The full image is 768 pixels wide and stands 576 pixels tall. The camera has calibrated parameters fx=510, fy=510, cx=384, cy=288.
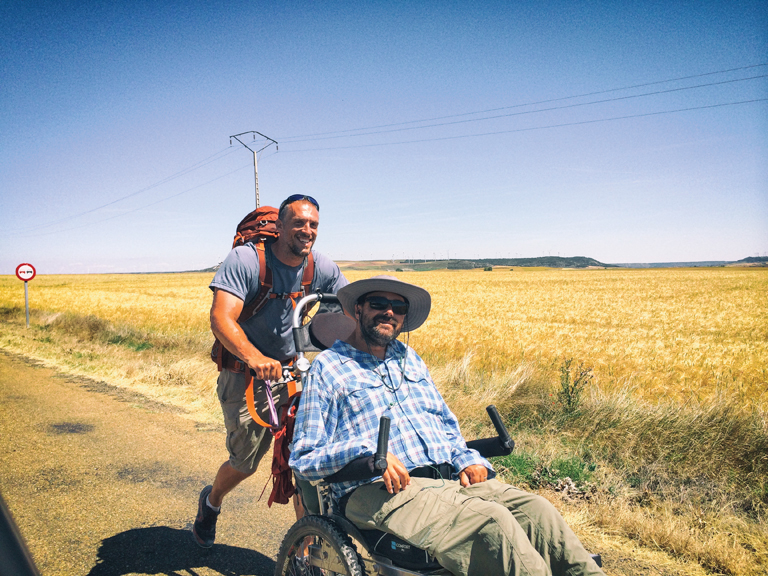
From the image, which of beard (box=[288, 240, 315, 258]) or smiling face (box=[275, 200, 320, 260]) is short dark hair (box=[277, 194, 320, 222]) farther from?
beard (box=[288, 240, 315, 258])

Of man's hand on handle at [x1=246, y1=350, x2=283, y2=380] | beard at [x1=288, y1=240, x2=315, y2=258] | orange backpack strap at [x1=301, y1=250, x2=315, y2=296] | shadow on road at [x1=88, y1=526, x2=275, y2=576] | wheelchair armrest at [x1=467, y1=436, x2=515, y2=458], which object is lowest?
shadow on road at [x1=88, y1=526, x2=275, y2=576]

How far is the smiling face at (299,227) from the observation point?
279 centimetres

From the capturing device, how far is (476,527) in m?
1.89

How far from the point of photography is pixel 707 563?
2867mm

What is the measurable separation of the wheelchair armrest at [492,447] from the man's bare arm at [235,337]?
1.04 meters

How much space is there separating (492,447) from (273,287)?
4.84 ft

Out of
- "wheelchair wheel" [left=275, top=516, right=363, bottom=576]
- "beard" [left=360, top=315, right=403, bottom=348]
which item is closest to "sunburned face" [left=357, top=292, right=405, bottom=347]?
"beard" [left=360, top=315, right=403, bottom=348]

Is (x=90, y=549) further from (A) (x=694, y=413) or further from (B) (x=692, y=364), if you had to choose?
(B) (x=692, y=364)

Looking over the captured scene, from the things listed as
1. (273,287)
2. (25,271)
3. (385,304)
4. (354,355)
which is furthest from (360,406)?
(25,271)

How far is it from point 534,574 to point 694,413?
3.61m

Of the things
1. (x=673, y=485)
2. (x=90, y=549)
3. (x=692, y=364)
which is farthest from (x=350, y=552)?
(x=692, y=364)

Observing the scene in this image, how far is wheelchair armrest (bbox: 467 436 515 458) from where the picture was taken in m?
2.39

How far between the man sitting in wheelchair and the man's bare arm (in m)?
0.20

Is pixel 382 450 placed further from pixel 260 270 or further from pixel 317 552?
pixel 260 270
